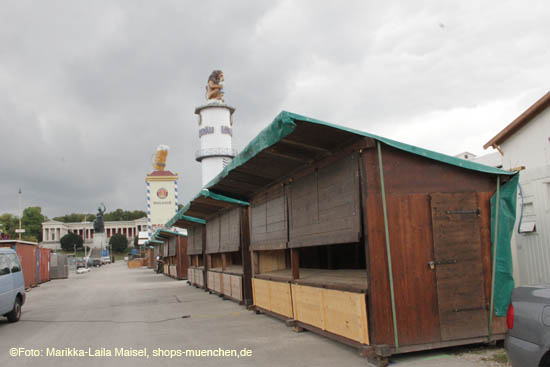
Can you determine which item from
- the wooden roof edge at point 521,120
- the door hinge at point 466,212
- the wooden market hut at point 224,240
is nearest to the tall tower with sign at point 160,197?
the wooden market hut at point 224,240

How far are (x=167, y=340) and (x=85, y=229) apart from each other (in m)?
154

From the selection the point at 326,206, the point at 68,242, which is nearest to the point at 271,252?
the point at 326,206

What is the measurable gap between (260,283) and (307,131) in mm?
5714

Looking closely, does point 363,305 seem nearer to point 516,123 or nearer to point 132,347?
point 132,347

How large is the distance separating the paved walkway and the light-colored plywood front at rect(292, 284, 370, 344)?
344 millimetres

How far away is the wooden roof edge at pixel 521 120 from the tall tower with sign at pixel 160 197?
57.3m

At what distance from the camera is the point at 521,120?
10.8 meters

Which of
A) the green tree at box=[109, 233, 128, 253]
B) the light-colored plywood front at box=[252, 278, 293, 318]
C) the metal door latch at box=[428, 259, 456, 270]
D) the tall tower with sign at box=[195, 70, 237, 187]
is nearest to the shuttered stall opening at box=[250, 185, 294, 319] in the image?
the light-colored plywood front at box=[252, 278, 293, 318]

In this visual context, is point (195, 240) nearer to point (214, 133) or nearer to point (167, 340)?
point (167, 340)

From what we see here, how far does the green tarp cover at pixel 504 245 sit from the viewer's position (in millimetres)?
6840

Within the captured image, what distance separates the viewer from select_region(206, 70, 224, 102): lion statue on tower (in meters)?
59.4

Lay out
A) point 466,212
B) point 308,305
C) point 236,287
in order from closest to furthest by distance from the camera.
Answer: point 466,212, point 308,305, point 236,287

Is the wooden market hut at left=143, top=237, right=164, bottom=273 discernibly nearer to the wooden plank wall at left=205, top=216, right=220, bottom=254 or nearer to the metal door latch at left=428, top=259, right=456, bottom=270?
the wooden plank wall at left=205, top=216, right=220, bottom=254

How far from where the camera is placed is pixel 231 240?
14172 mm
